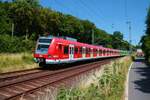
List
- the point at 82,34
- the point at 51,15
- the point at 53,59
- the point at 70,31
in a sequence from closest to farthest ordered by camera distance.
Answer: the point at 53,59, the point at 51,15, the point at 70,31, the point at 82,34

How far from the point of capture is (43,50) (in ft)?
101

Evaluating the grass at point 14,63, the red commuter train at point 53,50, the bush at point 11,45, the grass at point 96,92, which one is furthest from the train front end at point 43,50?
the grass at point 96,92

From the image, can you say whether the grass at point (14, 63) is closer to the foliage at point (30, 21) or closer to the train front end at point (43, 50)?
the train front end at point (43, 50)

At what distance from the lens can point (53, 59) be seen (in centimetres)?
3005

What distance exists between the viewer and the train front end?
30272 mm

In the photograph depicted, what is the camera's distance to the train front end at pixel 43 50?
30.3 metres

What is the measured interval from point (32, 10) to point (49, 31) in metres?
20.0

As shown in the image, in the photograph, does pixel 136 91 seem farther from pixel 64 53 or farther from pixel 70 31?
pixel 70 31

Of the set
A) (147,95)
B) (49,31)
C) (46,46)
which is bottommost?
(147,95)

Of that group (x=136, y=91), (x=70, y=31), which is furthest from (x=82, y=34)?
(x=136, y=91)

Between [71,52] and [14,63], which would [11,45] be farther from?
[14,63]

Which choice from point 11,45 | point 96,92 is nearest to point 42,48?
point 11,45

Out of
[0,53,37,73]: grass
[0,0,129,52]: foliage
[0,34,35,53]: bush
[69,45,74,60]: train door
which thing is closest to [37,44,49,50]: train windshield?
[0,53,37,73]: grass

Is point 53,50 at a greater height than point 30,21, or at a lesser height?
lesser
